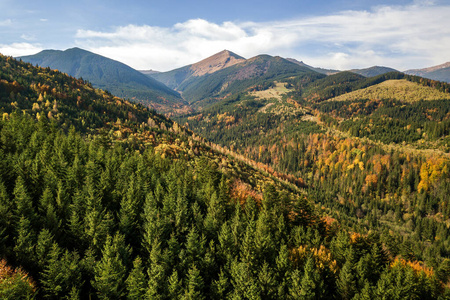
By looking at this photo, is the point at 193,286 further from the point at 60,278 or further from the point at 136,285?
the point at 60,278

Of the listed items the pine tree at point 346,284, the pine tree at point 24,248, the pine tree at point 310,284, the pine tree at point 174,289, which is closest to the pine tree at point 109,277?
→ the pine tree at point 174,289

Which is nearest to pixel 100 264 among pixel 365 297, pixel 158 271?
pixel 158 271

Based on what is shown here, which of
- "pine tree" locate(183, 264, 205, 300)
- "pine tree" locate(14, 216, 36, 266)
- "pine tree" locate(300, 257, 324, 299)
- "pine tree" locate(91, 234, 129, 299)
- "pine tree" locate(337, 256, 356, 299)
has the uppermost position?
"pine tree" locate(14, 216, 36, 266)

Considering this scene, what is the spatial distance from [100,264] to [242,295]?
2582cm

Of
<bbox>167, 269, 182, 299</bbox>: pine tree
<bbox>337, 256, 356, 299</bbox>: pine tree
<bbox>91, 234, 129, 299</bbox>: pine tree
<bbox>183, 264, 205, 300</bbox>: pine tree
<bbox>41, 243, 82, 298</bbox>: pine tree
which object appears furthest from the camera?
<bbox>337, 256, 356, 299</bbox>: pine tree

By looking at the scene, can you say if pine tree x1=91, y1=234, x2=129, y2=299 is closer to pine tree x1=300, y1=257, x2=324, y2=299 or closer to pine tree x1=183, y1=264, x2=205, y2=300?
pine tree x1=183, y1=264, x2=205, y2=300

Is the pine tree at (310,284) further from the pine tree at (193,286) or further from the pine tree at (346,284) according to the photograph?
the pine tree at (193,286)

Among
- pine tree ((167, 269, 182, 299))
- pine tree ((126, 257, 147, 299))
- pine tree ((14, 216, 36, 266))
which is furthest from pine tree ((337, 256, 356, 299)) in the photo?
pine tree ((14, 216, 36, 266))

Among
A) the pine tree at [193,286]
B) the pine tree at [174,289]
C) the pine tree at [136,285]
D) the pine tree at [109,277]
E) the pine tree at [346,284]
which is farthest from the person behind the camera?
the pine tree at [346,284]

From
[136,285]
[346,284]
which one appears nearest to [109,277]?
[136,285]

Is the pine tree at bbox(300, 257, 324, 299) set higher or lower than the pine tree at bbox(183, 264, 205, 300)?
lower

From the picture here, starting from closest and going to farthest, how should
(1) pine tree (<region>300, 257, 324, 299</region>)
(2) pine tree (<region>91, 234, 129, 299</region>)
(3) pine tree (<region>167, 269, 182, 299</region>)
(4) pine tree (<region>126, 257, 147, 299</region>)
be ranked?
(2) pine tree (<region>91, 234, 129, 299</region>), (4) pine tree (<region>126, 257, 147, 299</region>), (3) pine tree (<region>167, 269, 182, 299</region>), (1) pine tree (<region>300, 257, 324, 299</region>)

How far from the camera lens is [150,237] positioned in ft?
156

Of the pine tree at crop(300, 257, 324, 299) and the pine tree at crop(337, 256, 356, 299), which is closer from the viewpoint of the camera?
the pine tree at crop(300, 257, 324, 299)
